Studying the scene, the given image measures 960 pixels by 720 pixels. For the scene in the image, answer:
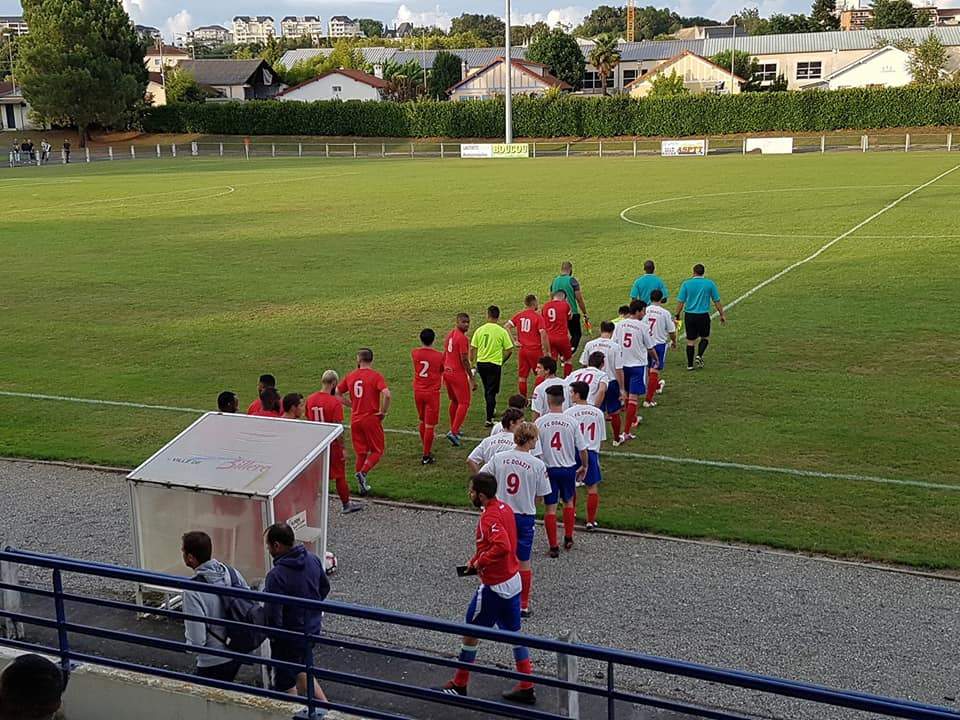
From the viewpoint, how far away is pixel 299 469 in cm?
929

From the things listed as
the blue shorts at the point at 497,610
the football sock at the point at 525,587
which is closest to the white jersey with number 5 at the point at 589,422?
the football sock at the point at 525,587

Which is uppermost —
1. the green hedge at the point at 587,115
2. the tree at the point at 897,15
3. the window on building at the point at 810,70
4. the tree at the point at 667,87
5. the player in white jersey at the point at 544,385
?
the tree at the point at 897,15

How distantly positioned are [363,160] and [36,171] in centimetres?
2299

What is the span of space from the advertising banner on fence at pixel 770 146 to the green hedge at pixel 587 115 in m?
10.5

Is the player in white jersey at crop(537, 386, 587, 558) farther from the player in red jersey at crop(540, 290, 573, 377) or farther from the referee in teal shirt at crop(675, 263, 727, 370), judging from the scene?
the referee in teal shirt at crop(675, 263, 727, 370)

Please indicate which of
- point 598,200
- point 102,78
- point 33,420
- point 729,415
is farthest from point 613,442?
point 102,78

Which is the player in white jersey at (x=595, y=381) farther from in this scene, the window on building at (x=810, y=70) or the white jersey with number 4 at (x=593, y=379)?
the window on building at (x=810, y=70)

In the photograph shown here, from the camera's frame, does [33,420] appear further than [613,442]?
Yes

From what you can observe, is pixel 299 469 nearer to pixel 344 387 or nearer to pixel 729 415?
pixel 344 387

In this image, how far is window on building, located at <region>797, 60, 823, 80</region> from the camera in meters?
128

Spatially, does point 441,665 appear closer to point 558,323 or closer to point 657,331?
point 657,331

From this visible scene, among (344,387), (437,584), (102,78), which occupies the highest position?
(102,78)

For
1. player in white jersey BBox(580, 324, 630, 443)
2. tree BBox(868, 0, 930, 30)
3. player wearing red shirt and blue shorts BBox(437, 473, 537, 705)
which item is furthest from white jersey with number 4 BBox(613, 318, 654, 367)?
tree BBox(868, 0, 930, 30)

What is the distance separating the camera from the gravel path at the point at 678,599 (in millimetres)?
8141
